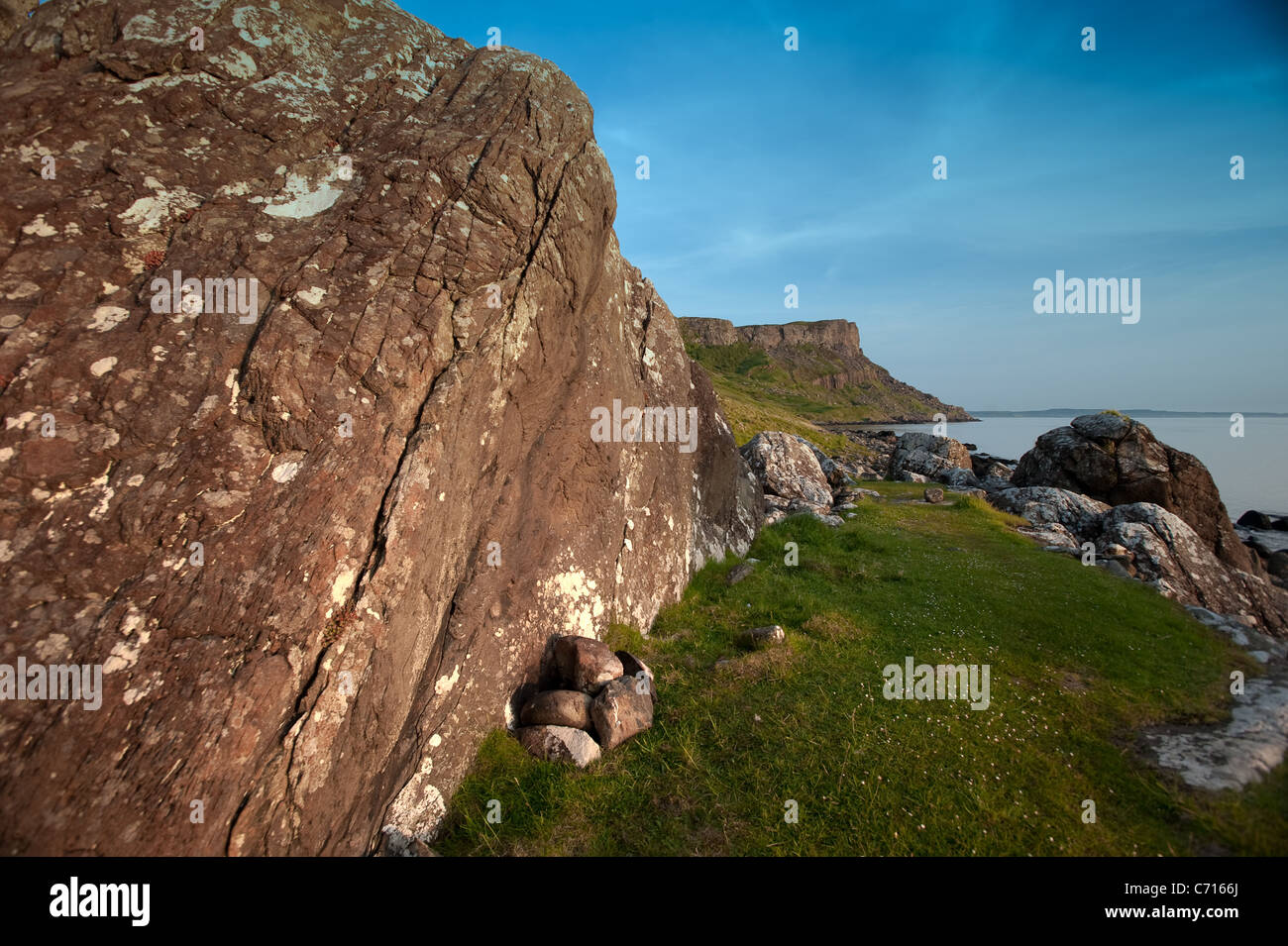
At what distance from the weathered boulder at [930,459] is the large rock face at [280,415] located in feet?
104

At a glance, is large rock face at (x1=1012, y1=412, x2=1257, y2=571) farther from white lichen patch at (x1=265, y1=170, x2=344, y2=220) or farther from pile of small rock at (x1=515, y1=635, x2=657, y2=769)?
white lichen patch at (x1=265, y1=170, x2=344, y2=220)

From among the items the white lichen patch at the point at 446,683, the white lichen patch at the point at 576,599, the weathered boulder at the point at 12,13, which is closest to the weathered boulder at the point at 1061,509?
the white lichen patch at the point at 576,599

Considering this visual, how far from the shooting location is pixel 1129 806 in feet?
20.4

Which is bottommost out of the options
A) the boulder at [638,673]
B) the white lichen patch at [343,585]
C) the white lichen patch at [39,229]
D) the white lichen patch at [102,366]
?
the boulder at [638,673]

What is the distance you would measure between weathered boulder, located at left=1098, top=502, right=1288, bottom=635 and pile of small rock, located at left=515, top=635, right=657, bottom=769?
15.1 meters

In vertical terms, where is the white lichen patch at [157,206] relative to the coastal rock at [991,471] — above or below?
above

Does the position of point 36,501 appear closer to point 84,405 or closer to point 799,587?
point 84,405

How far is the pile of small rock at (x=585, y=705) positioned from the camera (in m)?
7.36

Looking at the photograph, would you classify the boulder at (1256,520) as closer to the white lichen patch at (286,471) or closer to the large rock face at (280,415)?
the large rock face at (280,415)

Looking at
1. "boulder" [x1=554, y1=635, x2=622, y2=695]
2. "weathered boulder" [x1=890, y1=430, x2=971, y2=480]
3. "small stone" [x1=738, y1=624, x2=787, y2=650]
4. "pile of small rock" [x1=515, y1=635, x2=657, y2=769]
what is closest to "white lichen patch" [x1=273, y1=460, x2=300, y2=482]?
"pile of small rock" [x1=515, y1=635, x2=657, y2=769]

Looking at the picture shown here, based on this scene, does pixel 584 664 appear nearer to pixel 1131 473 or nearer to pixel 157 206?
pixel 157 206

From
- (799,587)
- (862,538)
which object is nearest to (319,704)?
(799,587)
